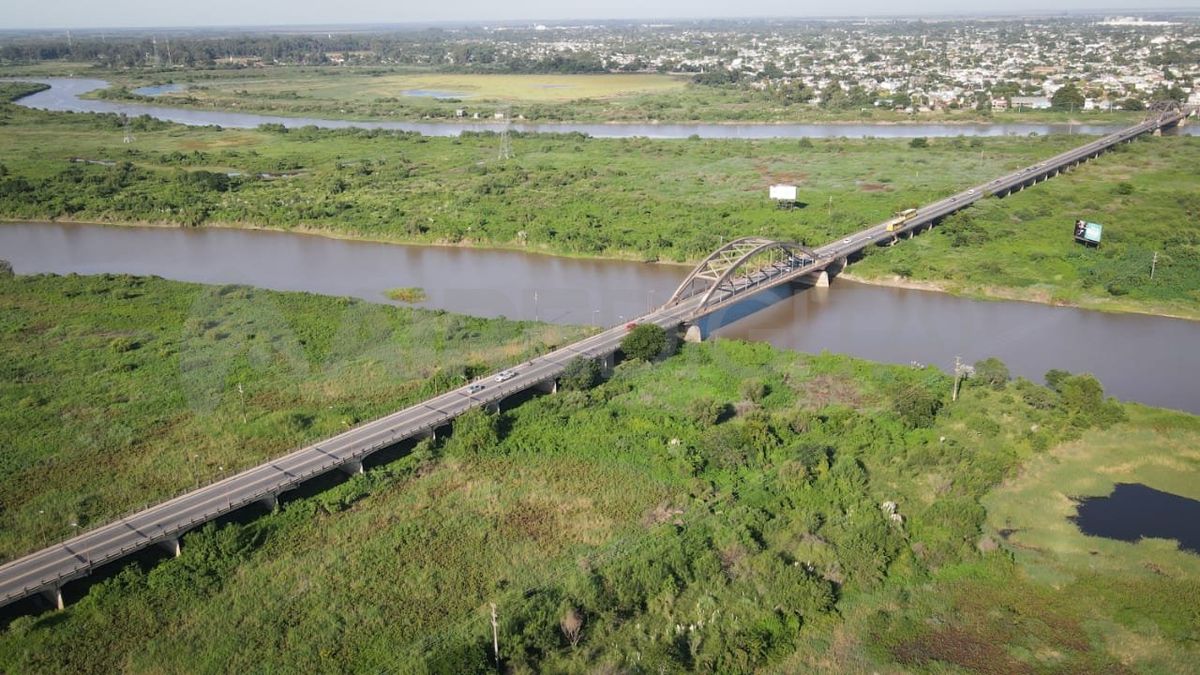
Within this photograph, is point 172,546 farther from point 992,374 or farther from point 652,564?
point 992,374

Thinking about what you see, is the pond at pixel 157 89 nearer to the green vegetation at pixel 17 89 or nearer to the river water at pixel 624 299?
the green vegetation at pixel 17 89

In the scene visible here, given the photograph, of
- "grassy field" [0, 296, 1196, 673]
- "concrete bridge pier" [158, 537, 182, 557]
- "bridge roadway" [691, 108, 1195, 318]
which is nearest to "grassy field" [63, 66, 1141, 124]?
"bridge roadway" [691, 108, 1195, 318]

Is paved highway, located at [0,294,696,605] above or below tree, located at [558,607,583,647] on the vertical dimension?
above

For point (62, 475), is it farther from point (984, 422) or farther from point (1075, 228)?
point (1075, 228)

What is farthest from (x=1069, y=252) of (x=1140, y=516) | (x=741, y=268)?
(x=1140, y=516)

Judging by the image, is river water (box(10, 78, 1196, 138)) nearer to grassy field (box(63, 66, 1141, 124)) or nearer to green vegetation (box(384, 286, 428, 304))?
grassy field (box(63, 66, 1141, 124))

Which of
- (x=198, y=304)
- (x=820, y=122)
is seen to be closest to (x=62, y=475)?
(x=198, y=304)
